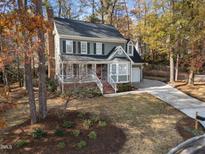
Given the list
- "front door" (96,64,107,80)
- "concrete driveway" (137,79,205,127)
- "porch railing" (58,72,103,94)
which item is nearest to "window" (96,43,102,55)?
"front door" (96,64,107,80)

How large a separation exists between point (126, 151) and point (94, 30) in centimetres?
1767

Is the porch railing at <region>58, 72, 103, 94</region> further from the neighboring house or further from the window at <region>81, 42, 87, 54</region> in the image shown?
the window at <region>81, 42, 87, 54</region>

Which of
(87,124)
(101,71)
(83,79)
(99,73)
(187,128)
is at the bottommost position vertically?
A: (187,128)

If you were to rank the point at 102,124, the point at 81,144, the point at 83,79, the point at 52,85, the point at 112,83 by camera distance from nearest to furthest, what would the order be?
the point at 81,144
the point at 102,124
the point at 52,85
the point at 83,79
the point at 112,83

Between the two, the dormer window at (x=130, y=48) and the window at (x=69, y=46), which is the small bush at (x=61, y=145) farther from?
the dormer window at (x=130, y=48)

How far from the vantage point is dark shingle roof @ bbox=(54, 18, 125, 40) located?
70.8 feet

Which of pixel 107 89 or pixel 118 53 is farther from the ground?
pixel 118 53

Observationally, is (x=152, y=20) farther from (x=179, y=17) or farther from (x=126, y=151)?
(x=126, y=151)

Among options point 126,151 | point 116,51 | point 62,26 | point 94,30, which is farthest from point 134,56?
point 126,151

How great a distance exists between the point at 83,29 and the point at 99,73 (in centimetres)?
523

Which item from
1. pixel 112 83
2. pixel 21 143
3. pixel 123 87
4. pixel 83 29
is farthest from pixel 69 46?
pixel 21 143

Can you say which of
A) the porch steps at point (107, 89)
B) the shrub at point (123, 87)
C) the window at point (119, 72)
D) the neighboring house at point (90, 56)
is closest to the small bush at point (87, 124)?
the neighboring house at point (90, 56)

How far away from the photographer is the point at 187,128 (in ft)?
35.9

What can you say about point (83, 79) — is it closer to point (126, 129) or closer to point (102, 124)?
point (102, 124)
